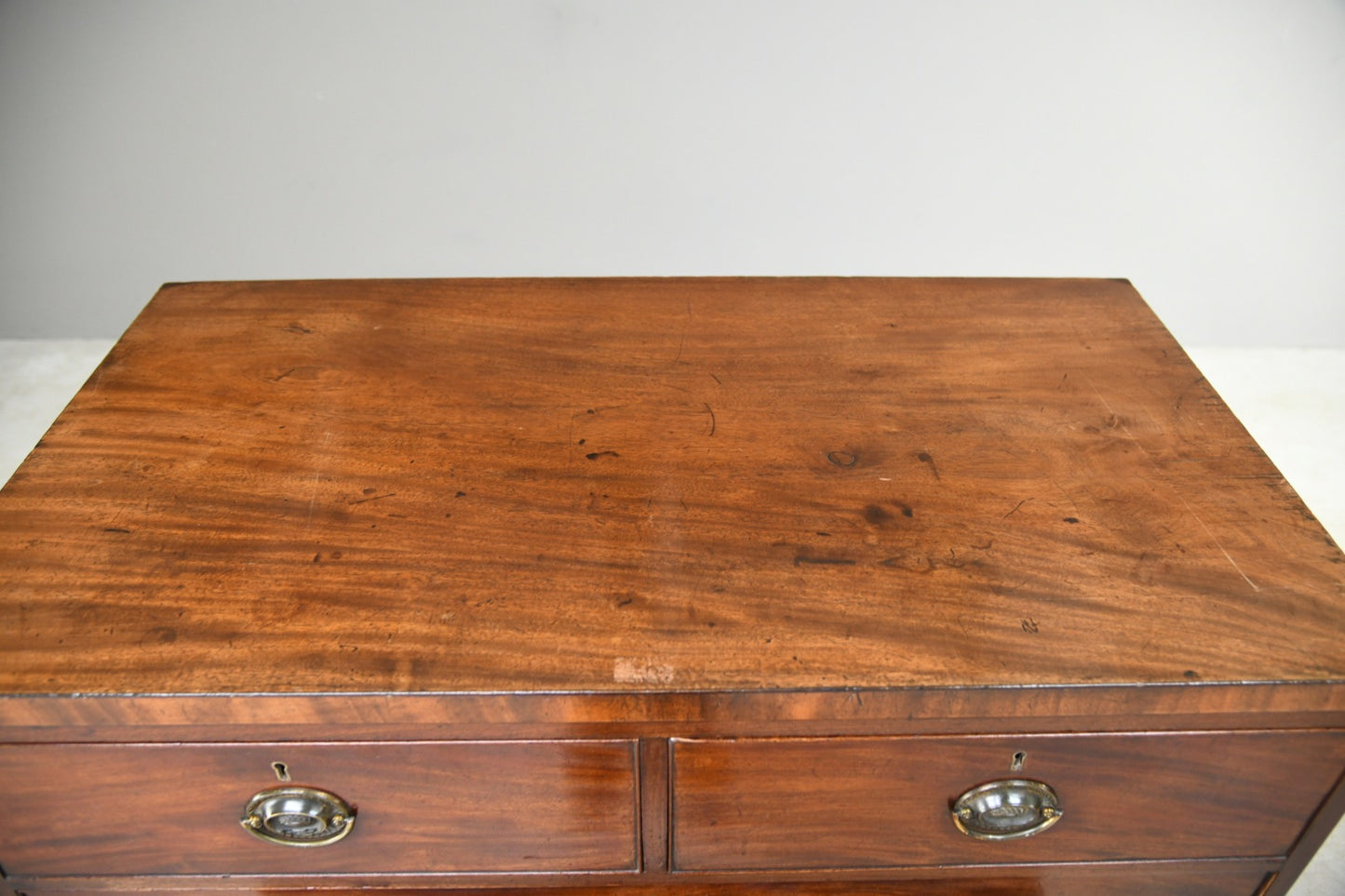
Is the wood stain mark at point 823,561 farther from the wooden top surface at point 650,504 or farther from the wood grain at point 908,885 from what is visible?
the wood grain at point 908,885

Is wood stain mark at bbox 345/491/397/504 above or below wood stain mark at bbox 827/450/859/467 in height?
below

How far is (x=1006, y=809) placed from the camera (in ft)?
3.03

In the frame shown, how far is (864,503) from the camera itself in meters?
0.97

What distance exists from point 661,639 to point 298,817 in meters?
0.35

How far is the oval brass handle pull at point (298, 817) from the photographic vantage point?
0.89m

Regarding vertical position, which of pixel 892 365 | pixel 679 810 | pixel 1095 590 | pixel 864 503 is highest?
pixel 892 365

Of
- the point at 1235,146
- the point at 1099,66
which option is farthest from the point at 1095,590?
the point at 1235,146

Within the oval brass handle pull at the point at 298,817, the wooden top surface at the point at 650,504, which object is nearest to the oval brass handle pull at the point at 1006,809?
the wooden top surface at the point at 650,504

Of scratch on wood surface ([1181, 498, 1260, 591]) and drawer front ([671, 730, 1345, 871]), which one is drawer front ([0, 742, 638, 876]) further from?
scratch on wood surface ([1181, 498, 1260, 591])

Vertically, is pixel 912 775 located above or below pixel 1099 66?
below

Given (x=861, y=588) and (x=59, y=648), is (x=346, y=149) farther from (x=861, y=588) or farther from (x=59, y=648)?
(x=861, y=588)

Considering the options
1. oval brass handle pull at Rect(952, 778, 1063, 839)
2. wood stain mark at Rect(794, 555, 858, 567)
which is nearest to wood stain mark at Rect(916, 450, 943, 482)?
wood stain mark at Rect(794, 555, 858, 567)

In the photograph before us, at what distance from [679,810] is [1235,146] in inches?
63.1

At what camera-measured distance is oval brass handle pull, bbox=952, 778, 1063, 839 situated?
91 centimetres
